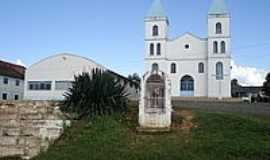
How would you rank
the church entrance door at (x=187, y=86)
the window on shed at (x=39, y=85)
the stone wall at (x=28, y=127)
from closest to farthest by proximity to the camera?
the stone wall at (x=28, y=127) < the window on shed at (x=39, y=85) < the church entrance door at (x=187, y=86)

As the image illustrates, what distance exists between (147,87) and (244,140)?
188 inches

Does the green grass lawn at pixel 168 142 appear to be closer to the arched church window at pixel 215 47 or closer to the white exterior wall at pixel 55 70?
the white exterior wall at pixel 55 70

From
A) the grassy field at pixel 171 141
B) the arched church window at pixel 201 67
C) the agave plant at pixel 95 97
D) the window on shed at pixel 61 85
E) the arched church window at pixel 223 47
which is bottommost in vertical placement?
the grassy field at pixel 171 141

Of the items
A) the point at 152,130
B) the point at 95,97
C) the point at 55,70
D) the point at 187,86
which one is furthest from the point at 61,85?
the point at 152,130

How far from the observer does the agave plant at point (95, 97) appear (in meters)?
14.8

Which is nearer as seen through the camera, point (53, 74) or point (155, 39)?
point (53, 74)

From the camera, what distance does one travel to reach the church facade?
52969 mm

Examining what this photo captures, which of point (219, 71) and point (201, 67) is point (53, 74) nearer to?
point (201, 67)

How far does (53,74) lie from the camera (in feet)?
130

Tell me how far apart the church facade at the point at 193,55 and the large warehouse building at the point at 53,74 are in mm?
17356

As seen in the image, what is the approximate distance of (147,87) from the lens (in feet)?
47.8

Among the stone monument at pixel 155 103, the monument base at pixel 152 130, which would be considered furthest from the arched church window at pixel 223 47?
the monument base at pixel 152 130

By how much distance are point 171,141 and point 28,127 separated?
6.44m

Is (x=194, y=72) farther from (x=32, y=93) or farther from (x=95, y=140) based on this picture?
(x=95, y=140)
